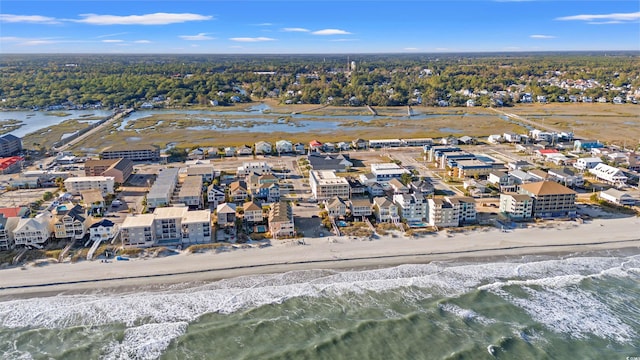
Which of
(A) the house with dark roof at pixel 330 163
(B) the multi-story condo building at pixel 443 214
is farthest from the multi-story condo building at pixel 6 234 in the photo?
(B) the multi-story condo building at pixel 443 214

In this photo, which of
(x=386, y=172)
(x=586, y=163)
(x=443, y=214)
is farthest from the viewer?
(x=586, y=163)

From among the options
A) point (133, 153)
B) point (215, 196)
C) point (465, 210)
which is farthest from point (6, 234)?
point (465, 210)

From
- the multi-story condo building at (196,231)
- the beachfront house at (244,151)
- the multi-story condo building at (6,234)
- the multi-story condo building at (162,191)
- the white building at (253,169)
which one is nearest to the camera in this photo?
the multi-story condo building at (6,234)

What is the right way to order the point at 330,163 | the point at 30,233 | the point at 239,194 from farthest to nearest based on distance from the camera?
the point at 330,163, the point at 239,194, the point at 30,233

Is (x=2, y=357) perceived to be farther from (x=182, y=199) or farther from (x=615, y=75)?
(x=615, y=75)

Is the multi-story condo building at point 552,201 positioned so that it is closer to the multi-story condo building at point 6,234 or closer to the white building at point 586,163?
the white building at point 586,163

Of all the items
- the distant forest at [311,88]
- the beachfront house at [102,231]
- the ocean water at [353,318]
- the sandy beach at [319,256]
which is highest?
the distant forest at [311,88]

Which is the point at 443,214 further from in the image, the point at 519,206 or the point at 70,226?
the point at 70,226

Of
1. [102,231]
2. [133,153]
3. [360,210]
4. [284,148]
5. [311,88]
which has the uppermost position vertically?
[311,88]
